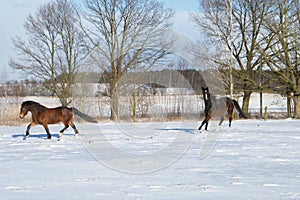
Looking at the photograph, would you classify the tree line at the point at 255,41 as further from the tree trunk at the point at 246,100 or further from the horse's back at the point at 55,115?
the horse's back at the point at 55,115

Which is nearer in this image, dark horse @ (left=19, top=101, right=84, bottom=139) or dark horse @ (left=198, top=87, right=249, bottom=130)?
dark horse @ (left=19, top=101, right=84, bottom=139)

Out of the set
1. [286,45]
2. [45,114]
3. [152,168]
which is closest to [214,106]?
[45,114]

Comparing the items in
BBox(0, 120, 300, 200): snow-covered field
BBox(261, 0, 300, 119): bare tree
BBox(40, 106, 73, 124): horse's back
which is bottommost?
BBox(0, 120, 300, 200): snow-covered field

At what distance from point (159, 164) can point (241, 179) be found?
68.8 inches

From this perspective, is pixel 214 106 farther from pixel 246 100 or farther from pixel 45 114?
pixel 246 100

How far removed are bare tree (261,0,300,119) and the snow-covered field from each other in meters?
11.8

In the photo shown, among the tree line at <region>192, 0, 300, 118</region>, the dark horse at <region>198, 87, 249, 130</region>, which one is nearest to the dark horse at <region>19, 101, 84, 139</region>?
the dark horse at <region>198, 87, 249, 130</region>

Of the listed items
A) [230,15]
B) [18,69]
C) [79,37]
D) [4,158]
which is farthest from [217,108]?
[18,69]

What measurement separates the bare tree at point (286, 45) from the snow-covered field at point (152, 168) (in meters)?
11.8

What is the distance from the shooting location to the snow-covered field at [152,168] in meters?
4.56

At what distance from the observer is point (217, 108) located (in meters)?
12.7

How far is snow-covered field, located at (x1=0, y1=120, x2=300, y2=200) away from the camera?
15.0ft

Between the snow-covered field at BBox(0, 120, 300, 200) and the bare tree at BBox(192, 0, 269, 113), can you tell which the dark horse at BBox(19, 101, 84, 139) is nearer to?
the snow-covered field at BBox(0, 120, 300, 200)

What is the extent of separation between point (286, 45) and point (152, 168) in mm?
17089
